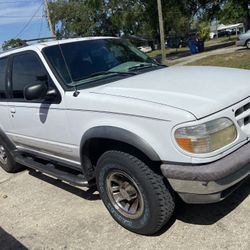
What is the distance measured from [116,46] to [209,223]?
251cm

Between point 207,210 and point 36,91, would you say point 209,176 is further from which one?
point 36,91

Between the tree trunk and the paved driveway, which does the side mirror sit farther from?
the tree trunk

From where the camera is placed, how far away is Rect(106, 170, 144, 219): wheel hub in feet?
12.3

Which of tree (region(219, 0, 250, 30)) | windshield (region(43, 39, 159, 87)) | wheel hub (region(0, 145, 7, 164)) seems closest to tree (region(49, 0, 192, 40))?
tree (region(219, 0, 250, 30))

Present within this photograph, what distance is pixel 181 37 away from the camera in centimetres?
5262

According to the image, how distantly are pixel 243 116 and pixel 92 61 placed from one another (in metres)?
1.95

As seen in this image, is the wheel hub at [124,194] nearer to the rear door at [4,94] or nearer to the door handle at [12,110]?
the door handle at [12,110]

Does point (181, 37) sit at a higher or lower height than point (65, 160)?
lower

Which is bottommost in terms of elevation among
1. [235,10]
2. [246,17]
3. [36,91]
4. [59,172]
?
[246,17]

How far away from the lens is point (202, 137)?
125 inches

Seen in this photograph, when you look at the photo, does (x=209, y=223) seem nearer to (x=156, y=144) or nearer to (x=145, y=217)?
(x=145, y=217)

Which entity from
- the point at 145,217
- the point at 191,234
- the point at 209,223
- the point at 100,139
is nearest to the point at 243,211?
the point at 209,223

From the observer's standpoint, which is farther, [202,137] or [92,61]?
[92,61]

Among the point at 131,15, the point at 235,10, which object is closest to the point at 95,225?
the point at 235,10
